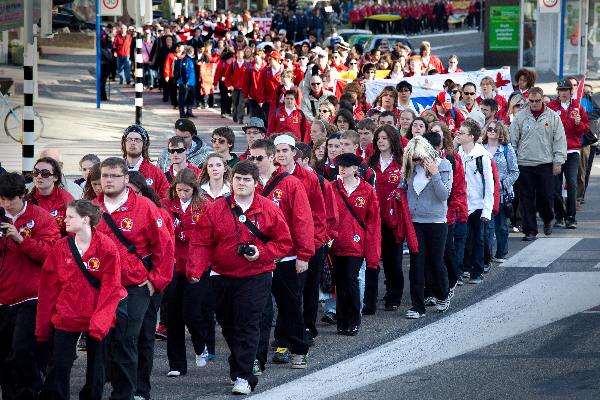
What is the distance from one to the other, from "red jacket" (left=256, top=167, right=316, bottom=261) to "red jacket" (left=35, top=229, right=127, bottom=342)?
6.84ft

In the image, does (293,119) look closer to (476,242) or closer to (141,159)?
(476,242)

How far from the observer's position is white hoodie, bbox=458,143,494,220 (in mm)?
13930

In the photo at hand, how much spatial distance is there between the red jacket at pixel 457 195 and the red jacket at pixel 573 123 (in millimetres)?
4761

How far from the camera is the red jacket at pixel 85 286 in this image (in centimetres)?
862

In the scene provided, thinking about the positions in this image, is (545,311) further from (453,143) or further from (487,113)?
(487,113)

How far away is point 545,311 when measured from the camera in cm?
1259

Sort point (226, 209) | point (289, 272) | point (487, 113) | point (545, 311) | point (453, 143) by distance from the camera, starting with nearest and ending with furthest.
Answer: point (226, 209) → point (289, 272) → point (545, 311) → point (453, 143) → point (487, 113)

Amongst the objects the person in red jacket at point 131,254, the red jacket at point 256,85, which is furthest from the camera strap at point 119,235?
the red jacket at point 256,85

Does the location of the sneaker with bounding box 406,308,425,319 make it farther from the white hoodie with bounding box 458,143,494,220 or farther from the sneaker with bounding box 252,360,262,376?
the sneaker with bounding box 252,360,262,376

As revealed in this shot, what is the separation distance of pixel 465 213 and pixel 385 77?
35.2 ft

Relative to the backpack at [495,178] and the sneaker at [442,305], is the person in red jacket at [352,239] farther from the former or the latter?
the backpack at [495,178]

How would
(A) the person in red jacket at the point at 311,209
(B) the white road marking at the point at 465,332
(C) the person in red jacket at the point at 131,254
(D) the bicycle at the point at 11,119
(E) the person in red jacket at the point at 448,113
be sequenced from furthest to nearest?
(D) the bicycle at the point at 11,119
(E) the person in red jacket at the point at 448,113
(A) the person in red jacket at the point at 311,209
(B) the white road marking at the point at 465,332
(C) the person in red jacket at the point at 131,254

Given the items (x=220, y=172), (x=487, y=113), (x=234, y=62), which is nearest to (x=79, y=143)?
(x=234, y=62)

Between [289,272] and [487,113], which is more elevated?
[487,113]
